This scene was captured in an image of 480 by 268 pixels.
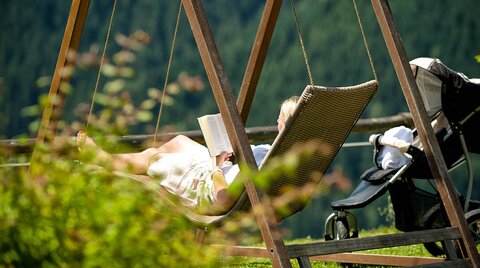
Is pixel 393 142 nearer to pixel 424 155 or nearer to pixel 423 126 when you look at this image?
pixel 424 155

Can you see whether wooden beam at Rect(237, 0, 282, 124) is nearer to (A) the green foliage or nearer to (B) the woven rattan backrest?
(B) the woven rattan backrest

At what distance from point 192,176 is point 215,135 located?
0.19m

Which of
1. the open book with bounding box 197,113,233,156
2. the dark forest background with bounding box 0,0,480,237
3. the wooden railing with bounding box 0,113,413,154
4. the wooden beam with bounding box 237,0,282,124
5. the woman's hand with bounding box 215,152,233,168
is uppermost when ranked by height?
the wooden beam with bounding box 237,0,282,124

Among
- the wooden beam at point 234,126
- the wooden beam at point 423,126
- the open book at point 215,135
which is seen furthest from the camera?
the open book at point 215,135

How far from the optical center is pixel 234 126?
3.20m

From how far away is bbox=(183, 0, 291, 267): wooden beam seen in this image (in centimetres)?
307

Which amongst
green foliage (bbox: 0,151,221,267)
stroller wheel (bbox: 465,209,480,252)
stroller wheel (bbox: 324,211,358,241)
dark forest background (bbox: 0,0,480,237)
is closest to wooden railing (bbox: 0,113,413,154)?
stroller wheel (bbox: 324,211,358,241)

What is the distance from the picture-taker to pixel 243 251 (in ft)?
14.8

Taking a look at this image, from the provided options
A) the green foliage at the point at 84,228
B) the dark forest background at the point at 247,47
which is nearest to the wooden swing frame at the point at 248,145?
the green foliage at the point at 84,228

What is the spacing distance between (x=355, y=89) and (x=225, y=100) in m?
0.62

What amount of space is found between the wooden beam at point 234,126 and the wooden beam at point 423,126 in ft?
2.68

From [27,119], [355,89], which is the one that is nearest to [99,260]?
[355,89]

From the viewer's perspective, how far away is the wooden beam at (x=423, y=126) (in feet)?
12.0

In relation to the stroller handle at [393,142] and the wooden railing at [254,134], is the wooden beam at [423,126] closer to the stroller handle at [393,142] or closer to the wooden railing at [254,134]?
the stroller handle at [393,142]
